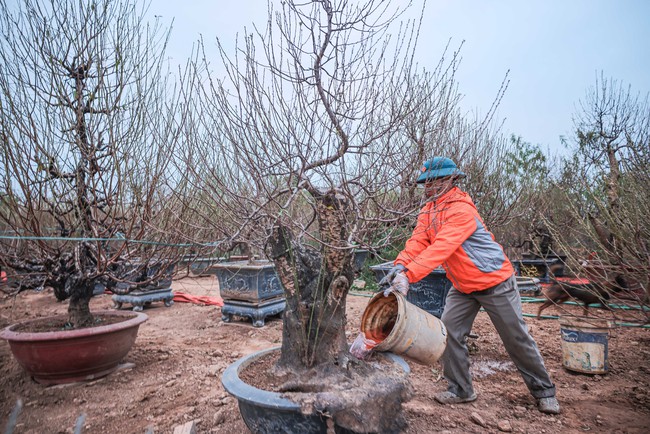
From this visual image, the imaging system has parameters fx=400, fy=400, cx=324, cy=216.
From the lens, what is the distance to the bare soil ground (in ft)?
8.91

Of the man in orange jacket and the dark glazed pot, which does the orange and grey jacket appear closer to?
the man in orange jacket

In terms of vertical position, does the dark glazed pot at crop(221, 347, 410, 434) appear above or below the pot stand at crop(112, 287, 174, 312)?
above

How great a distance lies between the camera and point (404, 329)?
2.21m

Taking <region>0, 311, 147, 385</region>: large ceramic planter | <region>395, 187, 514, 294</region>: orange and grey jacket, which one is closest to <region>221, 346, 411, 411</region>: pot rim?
<region>395, 187, 514, 294</region>: orange and grey jacket

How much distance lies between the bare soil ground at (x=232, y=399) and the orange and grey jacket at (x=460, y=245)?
0.95 meters

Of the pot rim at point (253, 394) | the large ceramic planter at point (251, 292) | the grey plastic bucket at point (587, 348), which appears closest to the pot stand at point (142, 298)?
the large ceramic planter at point (251, 292)

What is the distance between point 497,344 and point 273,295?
3020mm

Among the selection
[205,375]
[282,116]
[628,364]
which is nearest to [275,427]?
[282,116]

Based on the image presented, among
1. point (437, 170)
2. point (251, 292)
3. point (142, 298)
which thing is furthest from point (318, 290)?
point (142, 298)

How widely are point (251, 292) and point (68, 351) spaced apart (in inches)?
99.1

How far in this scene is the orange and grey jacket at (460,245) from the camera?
270 cm

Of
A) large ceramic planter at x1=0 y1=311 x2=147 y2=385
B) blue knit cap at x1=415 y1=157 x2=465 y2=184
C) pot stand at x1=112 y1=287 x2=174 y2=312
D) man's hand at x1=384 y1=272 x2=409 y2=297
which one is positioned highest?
blue knit cap at x1=415 y1=157 x2=465 y2=184

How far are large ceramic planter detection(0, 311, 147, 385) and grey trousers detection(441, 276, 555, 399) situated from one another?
2.80m

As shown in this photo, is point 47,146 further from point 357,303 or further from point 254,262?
point 357,303
